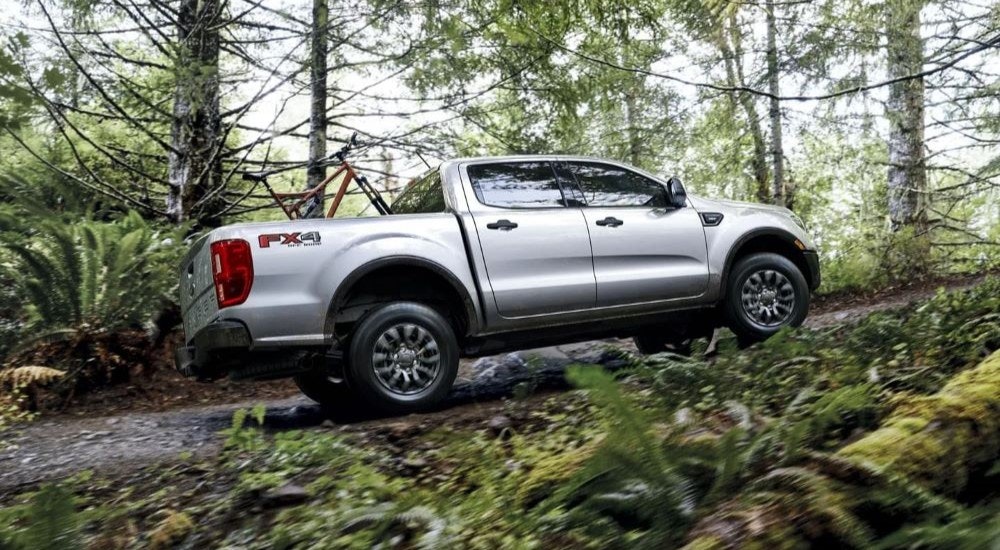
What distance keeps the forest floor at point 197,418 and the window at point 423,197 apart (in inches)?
59.6

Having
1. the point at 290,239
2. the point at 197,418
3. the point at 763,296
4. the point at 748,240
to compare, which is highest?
the point at 290,239

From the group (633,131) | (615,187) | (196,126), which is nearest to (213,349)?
(615,187)

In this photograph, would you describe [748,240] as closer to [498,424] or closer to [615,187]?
[615,187]

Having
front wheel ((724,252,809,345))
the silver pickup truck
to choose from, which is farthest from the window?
front wheel ((724,252,809,345))

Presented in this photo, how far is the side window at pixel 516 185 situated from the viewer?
19.1 feet

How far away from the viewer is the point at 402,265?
5262 mm

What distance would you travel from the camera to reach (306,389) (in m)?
6.10

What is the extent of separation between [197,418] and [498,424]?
2961mm

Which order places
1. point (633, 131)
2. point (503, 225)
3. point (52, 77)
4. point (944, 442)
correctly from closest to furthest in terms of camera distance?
point (944, 442) → point (52, 77) → point (503, 225) → point (633, 131)

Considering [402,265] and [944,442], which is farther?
[402,265]

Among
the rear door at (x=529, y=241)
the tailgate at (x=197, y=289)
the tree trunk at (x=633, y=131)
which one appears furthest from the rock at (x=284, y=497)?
the tree trunk at (x=633, y=131)

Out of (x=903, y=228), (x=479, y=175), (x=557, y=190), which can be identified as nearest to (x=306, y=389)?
(x=479, y=175)

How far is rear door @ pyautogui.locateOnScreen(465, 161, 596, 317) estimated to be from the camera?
5.57 metres

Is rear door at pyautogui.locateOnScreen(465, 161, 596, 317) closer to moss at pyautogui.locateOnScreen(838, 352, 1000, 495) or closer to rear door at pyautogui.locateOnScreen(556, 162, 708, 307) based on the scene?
rear door at pyautogui.locateOnScreen(556, 162, 708, 307)
